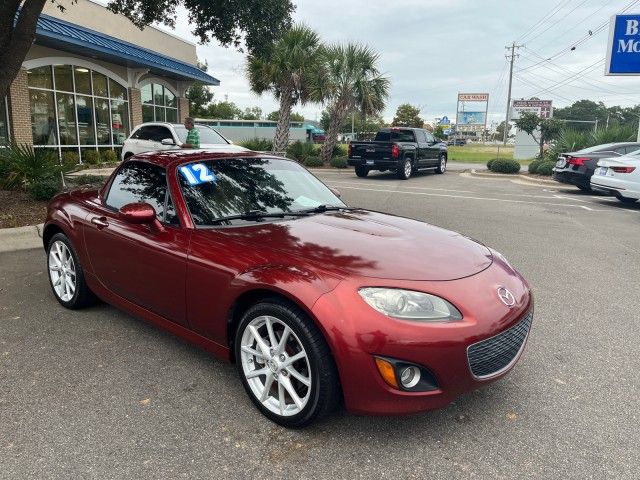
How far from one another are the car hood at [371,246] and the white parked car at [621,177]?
9.90 metres

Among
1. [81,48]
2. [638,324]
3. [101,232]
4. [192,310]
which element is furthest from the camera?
[81,48]

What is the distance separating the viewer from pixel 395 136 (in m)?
19.2

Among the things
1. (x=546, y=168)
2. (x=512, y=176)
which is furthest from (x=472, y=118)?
(x=546, y=168)

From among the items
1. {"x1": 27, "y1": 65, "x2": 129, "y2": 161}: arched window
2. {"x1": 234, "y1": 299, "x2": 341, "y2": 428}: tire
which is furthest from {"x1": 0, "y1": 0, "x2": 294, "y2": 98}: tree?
{"x1": 27, "y1": 65, "x2": 129, "y2": 161}: arched window

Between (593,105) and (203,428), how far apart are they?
123609 millimetres

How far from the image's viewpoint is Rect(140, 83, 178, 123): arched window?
2316 centimetres

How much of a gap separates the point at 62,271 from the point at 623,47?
20.9m

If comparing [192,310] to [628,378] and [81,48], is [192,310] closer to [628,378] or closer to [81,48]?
[628,378]

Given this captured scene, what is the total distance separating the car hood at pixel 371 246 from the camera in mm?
2812

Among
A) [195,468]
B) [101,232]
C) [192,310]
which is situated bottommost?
[195,468]

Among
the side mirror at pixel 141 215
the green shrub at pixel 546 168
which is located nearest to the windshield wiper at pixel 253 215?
the side mirror at pixel 141 215

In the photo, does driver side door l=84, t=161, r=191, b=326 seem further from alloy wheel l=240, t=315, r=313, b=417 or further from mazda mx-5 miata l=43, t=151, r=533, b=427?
alloy wheel l=240, t=315, r=313, b=417

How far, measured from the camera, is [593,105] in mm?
107750

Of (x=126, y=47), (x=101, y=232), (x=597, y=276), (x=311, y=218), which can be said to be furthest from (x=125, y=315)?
(x=126, y=47)
